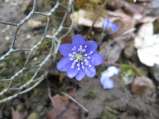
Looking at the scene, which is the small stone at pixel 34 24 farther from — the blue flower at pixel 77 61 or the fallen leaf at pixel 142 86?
the fallen leaf at pixel 142 86

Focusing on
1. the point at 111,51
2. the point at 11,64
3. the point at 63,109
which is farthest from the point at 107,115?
the point at 11,64

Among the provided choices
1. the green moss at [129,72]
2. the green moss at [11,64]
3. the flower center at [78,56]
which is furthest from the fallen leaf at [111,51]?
the green moss at [11,64]

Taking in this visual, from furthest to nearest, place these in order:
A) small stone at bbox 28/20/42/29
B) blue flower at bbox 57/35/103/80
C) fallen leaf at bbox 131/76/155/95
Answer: small stone at bbox 28/20/42/29, fallen leaf at bbox 131/76/155/95, blue flower at bbox 57/35/103/80

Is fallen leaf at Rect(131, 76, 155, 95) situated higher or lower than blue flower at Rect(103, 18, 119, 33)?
lower

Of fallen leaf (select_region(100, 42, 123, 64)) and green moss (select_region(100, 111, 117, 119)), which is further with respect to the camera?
fallen leaf (select_region(100, 42, 123, 64))

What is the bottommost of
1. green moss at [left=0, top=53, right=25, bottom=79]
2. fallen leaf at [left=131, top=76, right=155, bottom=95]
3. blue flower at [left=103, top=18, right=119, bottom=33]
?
fallen leaf at [left=131, top=76, right=155, bottom=95]

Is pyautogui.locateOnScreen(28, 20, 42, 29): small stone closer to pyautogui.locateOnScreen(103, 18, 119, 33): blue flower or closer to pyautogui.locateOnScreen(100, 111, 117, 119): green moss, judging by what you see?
pyautogui.locateOnScreen(103, 18, 119, 33): blue flower

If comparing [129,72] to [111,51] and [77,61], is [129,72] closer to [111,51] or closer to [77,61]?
[111,51]

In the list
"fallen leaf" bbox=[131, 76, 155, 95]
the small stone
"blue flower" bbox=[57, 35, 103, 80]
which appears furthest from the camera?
the small stone

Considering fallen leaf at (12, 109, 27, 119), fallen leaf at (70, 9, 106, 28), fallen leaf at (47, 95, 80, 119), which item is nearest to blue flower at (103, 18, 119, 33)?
fallen leaf at (70, 9, 106, 28)

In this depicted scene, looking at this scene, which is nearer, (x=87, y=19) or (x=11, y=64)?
(x=11, y=64)
